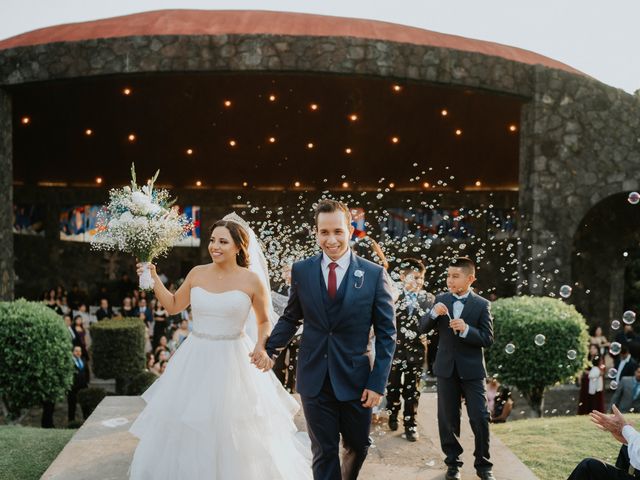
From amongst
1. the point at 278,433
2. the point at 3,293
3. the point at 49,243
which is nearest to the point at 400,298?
the point at 278,433

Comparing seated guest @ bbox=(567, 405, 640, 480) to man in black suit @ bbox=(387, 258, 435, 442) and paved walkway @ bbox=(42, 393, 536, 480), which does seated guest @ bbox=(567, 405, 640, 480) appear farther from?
man in black suit @ bbox=(387, 258, 435, 442)

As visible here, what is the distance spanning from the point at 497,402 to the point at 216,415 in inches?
270

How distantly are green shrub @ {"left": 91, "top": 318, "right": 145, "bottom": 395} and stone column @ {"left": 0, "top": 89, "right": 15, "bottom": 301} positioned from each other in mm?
3509

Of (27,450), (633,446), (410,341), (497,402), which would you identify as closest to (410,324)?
(410,341)

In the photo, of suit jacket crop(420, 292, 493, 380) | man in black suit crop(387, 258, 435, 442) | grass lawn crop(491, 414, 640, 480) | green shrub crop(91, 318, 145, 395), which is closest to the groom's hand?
suit jacket crop(420, 292, 493, 380)

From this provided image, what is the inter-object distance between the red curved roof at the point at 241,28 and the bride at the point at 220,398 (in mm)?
9598

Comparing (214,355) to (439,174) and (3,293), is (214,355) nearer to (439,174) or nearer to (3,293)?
(3,293)

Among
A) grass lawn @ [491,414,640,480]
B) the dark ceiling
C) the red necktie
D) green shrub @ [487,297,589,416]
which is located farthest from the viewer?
the dark ceiling

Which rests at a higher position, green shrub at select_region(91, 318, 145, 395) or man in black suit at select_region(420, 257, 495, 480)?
man in black suit at select_region(420, 257, 495, 480)

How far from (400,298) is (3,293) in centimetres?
1002

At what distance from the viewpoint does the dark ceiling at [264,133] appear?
18.0 m

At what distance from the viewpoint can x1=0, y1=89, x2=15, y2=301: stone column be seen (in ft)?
46.1

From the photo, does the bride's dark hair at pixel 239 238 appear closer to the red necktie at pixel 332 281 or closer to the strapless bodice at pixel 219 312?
the strapless bodice at pixel 219 312

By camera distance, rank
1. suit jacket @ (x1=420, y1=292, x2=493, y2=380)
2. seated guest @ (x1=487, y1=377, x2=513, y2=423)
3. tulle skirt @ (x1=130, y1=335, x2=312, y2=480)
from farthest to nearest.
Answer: seated guest @ (x1=487, y1=377, x2=513, y2=423) → suit jacket @ (x1=420, y1=292, x2=493, y2=380) → tulle skirt @ (x1=130, y1=335, x2=312, y2=480)
